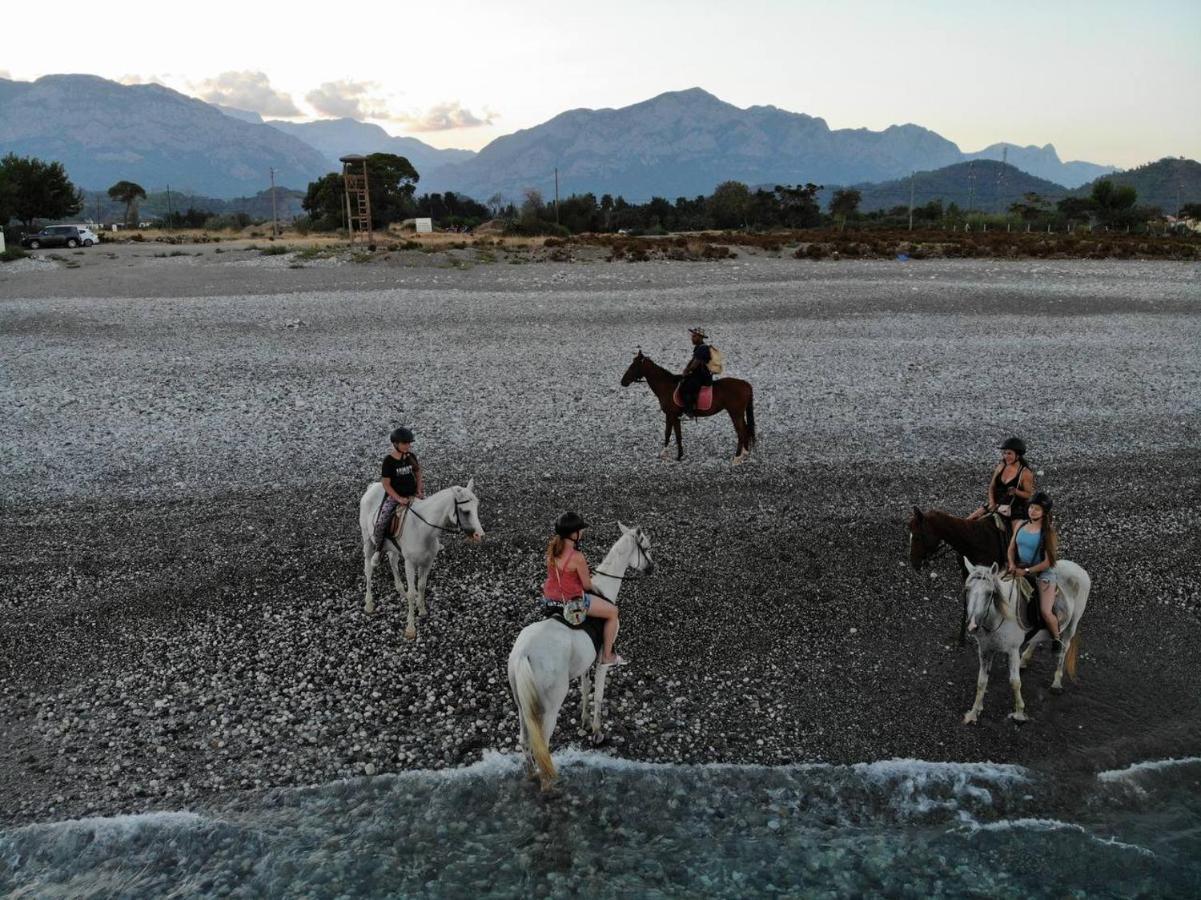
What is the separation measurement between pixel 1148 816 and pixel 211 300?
3367 centimetres

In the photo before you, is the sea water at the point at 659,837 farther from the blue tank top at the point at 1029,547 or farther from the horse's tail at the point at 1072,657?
the blue tank top at the point at 1029,547

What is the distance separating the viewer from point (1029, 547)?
9055 mm

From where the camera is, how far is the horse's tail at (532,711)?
7.53m

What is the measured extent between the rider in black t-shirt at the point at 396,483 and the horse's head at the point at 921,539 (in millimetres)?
6006

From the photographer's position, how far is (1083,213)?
87312mm

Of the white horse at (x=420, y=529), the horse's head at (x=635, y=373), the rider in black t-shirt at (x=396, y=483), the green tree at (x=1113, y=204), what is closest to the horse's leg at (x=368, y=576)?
the white horse at (x=420, y=529)

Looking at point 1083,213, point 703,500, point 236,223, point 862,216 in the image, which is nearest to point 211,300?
point 703,500

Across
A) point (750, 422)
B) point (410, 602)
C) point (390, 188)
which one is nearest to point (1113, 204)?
A: point (390, 188)

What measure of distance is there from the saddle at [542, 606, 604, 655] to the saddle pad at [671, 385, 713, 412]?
7.99 meters

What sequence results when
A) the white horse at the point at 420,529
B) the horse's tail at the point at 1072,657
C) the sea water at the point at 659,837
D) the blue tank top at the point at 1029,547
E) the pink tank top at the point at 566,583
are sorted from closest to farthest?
the sea water at the point at 659,837
the pink tank top at the point at 566,583
the blue tank top at the point at 1029,547
the horse's tail at the point at 1072,657
the white horse at the point at 420,529

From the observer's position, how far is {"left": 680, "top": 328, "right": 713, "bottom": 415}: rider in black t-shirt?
15547mm

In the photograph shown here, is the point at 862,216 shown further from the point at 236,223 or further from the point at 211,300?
the point at 211,300

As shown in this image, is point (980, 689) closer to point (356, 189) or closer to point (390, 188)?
point (356, 189)

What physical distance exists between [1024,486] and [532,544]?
21.5 ft
